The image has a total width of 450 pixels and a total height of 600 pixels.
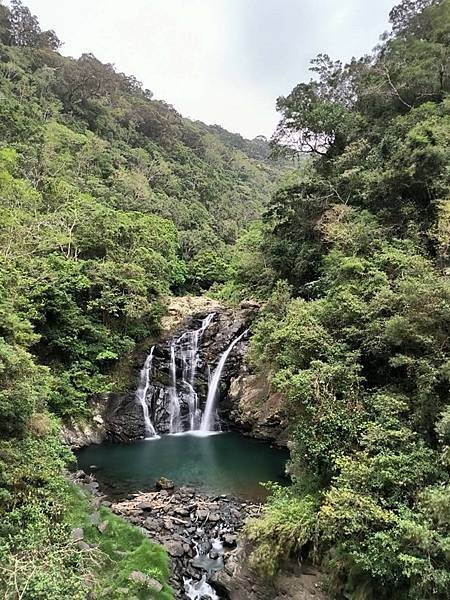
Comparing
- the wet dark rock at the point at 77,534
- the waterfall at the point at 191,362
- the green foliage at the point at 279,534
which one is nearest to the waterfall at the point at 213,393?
the waterfall at the point at 191,362

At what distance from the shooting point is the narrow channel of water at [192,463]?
1405 cm

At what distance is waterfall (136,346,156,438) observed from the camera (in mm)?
19875

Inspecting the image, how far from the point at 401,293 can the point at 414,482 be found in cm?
503

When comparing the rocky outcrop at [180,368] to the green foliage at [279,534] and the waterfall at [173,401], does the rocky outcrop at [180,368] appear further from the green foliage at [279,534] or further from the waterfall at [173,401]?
the green foliage at [279,534]

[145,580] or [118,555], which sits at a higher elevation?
[118,555]

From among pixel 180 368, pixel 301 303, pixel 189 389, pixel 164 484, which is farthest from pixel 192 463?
pixel 301 303

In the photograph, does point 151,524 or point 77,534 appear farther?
point 151,524

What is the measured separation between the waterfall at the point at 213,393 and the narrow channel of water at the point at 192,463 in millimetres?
1050

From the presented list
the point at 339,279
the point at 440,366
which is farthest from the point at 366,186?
the point at 440,366

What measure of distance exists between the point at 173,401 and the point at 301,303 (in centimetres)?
939

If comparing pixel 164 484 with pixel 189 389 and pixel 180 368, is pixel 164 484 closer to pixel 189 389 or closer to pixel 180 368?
pixel 189 389

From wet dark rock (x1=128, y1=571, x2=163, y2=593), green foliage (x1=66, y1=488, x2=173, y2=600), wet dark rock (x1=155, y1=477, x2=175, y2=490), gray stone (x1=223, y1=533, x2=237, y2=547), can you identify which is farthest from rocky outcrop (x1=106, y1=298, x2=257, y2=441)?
wet dark rock (x1=128, y1=571, x2=163, y2=593)

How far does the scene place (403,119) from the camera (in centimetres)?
Result: 1852

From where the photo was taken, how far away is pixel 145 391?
20.9 meters
